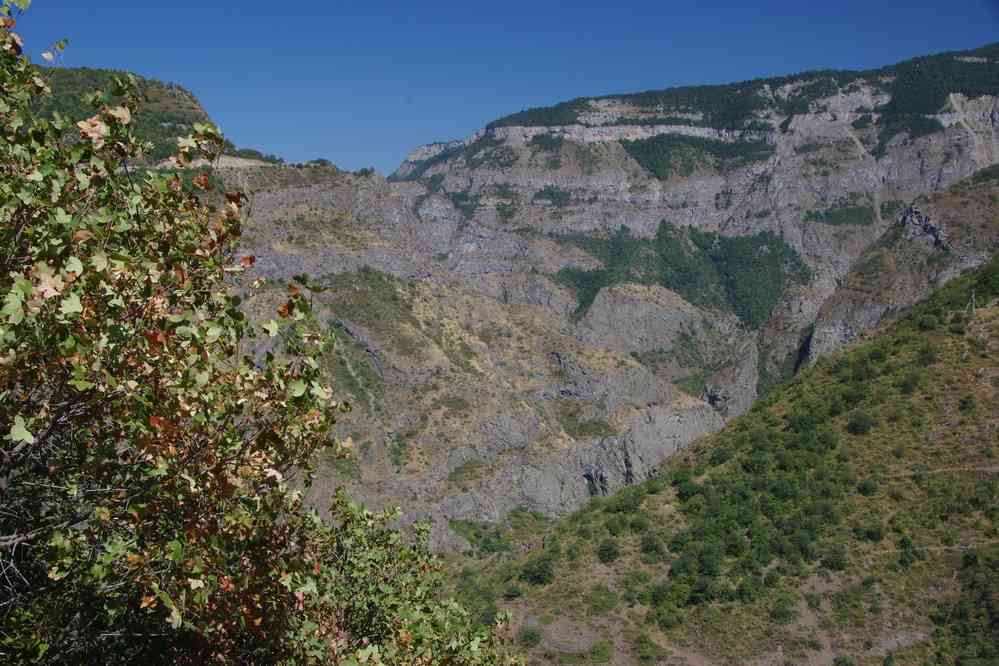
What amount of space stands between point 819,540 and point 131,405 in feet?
175

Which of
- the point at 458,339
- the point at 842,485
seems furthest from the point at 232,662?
the point at 458,339

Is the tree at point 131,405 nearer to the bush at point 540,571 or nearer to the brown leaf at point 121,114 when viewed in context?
the brown leaf at point 121,114

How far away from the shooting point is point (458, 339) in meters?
131

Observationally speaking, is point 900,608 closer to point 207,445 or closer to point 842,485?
point 842,485

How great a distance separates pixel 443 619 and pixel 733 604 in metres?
41.8

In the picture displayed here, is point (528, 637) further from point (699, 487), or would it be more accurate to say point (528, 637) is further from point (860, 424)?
point (860, 424)

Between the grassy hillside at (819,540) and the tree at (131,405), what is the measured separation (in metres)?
44.1

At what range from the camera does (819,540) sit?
179 feet

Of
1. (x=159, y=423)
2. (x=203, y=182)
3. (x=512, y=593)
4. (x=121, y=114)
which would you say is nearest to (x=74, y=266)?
(x=159, y=423)

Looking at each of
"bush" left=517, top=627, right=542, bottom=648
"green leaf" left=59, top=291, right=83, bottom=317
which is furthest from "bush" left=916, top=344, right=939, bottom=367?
"green leaf" left=59, top=291, right=83, bottom=317

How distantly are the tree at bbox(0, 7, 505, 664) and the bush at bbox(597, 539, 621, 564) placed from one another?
164 ft

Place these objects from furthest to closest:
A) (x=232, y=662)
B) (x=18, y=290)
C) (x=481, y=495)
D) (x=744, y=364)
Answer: (x=744, y=364), (x=481, y=495), (x=232, y=662), (x=18, y=290)

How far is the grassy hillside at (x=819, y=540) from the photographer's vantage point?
49.0 metres

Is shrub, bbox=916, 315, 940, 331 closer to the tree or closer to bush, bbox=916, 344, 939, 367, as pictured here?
bush, bbox=916, 344, 939, 367
